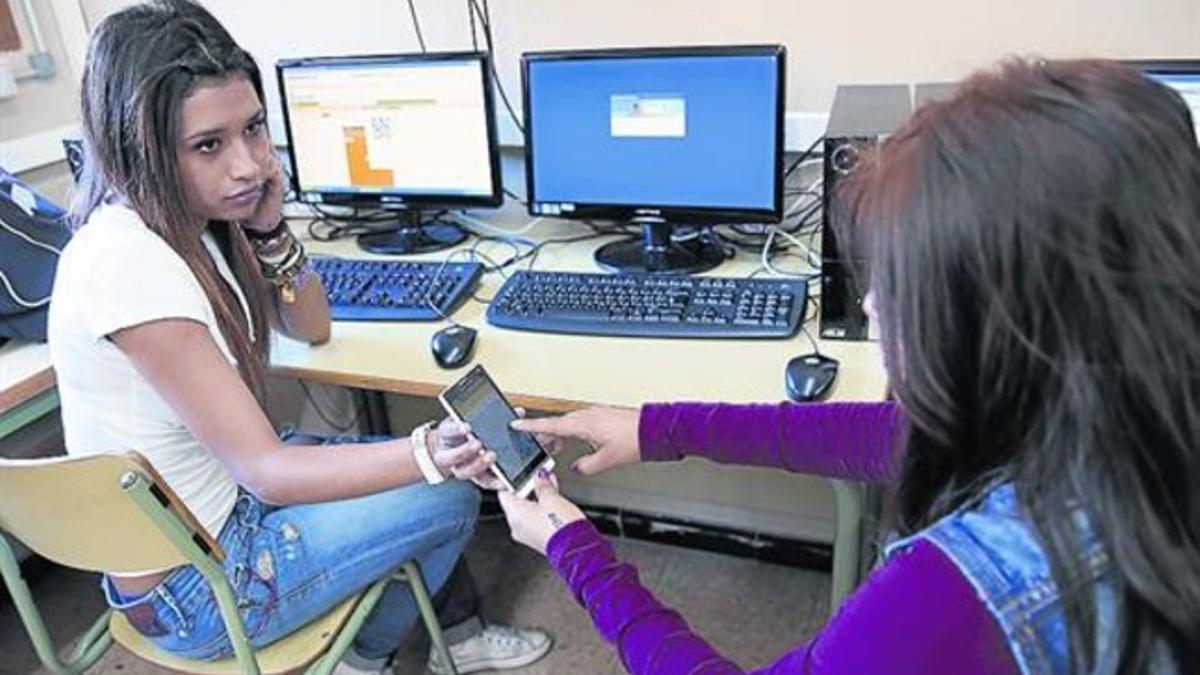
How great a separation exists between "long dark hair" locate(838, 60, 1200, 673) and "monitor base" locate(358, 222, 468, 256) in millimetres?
1297

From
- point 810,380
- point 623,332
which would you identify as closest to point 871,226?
point 810,380

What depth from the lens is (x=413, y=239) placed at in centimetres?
181

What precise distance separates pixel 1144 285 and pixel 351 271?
1.35 metres

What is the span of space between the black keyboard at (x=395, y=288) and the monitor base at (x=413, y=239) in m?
0.10

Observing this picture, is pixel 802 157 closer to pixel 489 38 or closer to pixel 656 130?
pixel 656 130

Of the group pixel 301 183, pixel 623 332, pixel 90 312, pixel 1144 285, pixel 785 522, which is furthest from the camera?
pixel 785 522

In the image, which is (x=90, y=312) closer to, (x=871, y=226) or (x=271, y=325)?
(x=271, y=325)

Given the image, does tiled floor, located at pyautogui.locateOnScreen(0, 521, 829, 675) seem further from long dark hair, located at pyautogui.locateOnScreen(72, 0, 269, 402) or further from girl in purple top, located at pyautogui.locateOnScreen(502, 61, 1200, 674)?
girl in purple top, located at pyautogui.locateOnScreen(502, 61, 1200, 674)

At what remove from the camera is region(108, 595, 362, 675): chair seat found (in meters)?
1.17

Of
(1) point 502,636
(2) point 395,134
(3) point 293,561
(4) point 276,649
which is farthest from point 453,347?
(1) point 502,636

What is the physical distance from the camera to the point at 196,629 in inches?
45.8

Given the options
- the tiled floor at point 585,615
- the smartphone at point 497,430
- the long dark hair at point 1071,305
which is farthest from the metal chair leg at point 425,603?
the long dark hair at point 1071,305

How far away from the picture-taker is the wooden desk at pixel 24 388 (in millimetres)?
1394

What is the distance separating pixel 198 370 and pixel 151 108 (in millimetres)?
318
